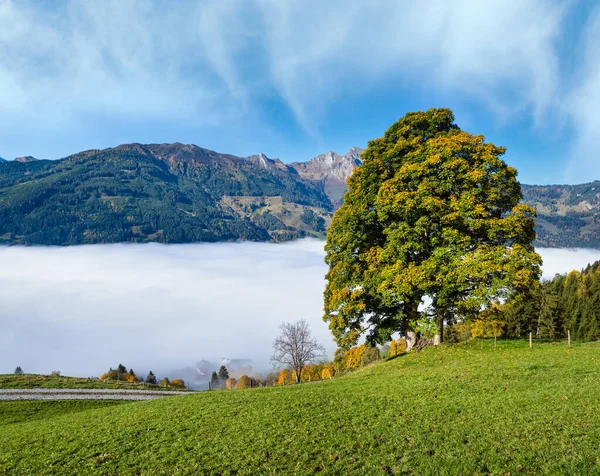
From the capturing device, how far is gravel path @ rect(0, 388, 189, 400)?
35.5m

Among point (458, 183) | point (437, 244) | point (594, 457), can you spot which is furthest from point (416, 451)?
point (458, 183)

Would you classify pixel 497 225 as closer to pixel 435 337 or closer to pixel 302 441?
pixel 435 337

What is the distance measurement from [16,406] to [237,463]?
31973 millimetres

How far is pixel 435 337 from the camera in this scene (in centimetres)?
3084

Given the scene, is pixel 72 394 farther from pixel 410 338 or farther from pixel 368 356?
pixel 368 356

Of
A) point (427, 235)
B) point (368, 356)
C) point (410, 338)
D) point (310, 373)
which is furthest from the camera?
point (310, 373)

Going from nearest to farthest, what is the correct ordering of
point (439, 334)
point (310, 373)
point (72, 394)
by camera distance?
point (439, 334) < point (72, 394) < point (310, 373)

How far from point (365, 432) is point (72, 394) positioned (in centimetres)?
3741

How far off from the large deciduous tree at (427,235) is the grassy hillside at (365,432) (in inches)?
268

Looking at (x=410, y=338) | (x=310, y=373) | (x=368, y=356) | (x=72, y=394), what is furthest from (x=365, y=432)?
(x=310, y=373)

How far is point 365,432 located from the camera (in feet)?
42.8

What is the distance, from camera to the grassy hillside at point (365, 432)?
412 inches

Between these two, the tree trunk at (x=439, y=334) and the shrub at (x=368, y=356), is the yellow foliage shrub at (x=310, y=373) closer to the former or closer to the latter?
the shrub at (x=368, y=356)

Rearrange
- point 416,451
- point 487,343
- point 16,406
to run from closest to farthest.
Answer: point 416,451
point 487,343
point 16,406
